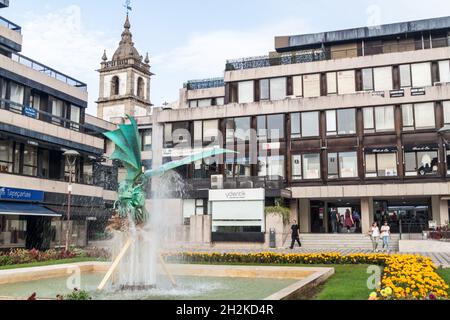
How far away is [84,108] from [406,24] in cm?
2951

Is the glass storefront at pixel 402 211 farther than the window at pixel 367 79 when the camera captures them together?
No

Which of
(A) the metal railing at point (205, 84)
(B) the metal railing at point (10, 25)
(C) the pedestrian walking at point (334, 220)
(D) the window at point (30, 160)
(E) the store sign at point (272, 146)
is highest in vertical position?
(A) the metal railing at point (205, 84)

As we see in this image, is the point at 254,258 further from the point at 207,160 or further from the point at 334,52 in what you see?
the point at 334,52

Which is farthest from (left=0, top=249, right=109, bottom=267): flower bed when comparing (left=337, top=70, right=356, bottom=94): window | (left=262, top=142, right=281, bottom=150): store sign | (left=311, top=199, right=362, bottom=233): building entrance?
(left=337, top=70, right=356, bottom=94): window

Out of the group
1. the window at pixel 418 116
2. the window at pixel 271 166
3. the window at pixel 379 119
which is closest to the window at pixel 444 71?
the window at pixel 418 116

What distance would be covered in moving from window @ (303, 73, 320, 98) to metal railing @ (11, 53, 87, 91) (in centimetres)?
1920

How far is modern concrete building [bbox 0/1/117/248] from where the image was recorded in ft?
104

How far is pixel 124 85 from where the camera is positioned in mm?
82188

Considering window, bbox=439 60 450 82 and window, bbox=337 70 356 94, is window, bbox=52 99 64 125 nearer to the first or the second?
window, bbox=337 70 356 94

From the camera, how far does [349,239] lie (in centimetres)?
3578

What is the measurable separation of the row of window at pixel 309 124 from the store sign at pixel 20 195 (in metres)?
16.9

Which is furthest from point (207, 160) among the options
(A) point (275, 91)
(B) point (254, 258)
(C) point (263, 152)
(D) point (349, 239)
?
(B) point (254, 258)

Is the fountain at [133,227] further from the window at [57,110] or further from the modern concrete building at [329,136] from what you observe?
the window at [57,110]

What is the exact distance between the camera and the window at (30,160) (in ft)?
112
